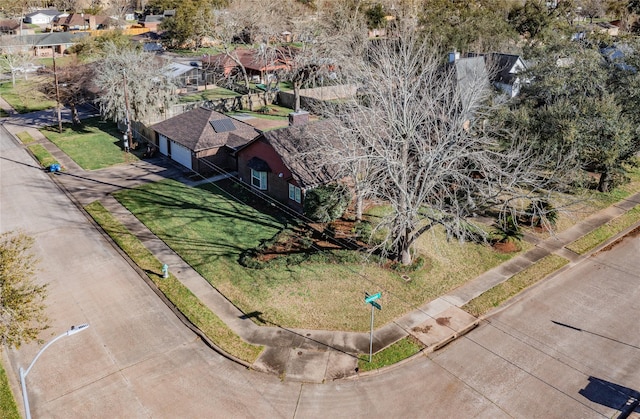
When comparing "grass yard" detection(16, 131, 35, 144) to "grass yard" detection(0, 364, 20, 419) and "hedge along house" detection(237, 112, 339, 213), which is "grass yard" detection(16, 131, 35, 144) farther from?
"grass yard" detection(0, 364, 20, 419)

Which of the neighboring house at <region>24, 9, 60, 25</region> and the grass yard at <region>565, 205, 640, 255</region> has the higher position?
the neighboring house at <region>24, 9, 60, 25</region>

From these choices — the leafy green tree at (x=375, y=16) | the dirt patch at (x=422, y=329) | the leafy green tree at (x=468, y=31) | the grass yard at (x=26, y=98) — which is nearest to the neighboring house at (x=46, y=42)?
the grass yard at (x=26, y=98)

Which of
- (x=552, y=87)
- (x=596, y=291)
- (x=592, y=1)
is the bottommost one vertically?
(x=596, y=291)

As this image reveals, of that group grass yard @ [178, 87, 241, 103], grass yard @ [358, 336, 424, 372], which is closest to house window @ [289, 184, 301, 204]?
grass yard @ [358, 336, 424, 372]

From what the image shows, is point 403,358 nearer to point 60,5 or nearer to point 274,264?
point 274,264

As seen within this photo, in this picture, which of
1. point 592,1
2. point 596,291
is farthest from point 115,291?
point 592,1
